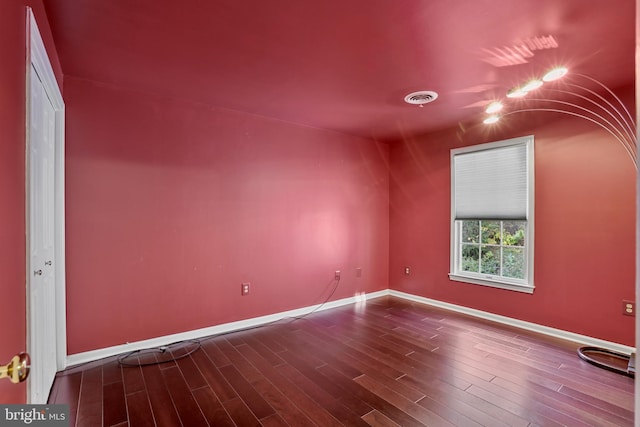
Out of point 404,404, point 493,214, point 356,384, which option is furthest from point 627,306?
point 356,384

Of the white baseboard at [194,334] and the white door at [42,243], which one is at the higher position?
the white door at [42,243]

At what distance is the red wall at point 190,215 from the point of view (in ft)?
8.61

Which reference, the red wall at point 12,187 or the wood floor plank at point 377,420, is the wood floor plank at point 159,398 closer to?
the red wall at point 12,187

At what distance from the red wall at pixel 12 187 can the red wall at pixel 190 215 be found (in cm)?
149

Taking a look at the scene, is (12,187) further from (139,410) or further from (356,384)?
(356,384)

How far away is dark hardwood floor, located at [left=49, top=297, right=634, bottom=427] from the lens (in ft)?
6.36

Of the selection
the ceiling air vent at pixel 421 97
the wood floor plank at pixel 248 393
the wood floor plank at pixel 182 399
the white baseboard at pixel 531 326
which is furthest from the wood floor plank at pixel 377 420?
the ceiling air vent at pixel 421 97

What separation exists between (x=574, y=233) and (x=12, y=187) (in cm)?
423

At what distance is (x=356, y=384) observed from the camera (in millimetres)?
2305

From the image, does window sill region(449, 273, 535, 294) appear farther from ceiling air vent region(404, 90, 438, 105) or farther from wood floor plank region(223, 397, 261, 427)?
wood floor plank region(223, 397, 261, 427)

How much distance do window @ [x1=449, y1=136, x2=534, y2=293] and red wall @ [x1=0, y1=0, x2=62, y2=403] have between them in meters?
4.13

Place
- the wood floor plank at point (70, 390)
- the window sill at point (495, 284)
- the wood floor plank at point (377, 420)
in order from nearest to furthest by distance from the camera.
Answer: the wood floor plank at point (377, 420)
the wood floor plank at point (70, 390)
the window sill at point (495, 284)

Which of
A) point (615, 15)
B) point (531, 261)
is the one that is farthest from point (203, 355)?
point (615, 15)

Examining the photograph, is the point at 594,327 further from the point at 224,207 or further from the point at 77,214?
the point at 77,214
